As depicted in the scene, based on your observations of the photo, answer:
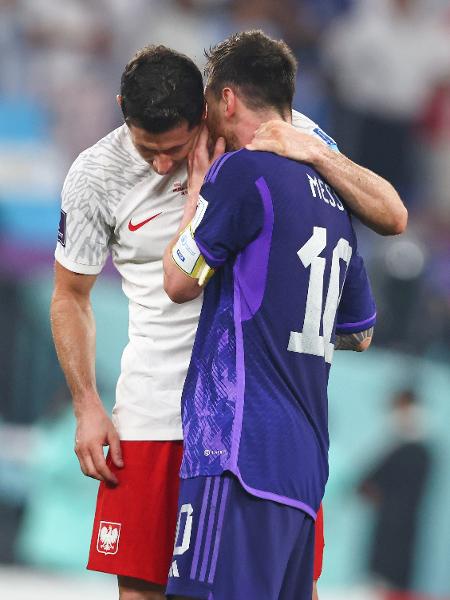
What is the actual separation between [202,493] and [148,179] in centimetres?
95

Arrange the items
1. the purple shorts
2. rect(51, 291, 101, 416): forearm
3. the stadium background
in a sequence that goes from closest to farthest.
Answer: the purple shorts, rect(51, 291, 101, 416): forearm, the stadium background

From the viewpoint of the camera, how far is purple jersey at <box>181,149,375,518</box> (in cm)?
292

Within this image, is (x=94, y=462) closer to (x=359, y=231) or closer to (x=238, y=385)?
(x=238, y=385)

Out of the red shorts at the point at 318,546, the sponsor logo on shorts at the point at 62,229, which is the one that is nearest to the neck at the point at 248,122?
the sponsor logo on shorts at the point at 62,229

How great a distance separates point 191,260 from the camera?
2.98 metres

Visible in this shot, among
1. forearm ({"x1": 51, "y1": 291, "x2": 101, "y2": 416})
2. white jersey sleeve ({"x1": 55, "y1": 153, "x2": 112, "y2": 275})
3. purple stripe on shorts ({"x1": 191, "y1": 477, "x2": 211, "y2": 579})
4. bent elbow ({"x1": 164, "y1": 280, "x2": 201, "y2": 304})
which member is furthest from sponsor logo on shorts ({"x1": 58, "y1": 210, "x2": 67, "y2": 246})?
purple stripe on shorts ({"x1": 191, "y1": 477, "x2": 211, "y2": 579})

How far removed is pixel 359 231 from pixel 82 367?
172 inches

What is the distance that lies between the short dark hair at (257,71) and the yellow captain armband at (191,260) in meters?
0.40

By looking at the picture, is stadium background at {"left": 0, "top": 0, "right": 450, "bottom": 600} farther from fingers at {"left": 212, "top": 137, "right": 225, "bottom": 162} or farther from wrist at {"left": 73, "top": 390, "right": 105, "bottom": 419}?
fingers at {"left": 212, "top": 137, "right": 225, "bottom": 162}

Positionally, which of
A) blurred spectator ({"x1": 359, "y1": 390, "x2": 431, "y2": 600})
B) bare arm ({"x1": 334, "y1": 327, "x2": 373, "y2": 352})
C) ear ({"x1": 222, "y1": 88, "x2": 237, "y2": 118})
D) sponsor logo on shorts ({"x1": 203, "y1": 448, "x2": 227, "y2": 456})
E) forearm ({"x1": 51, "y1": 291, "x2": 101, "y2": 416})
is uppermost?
ear ({"x1": 222, "y1": 88, "x2": 237, "y2": 118})

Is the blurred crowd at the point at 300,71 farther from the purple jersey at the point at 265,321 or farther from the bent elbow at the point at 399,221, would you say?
the purple jersey at the point at 265,321

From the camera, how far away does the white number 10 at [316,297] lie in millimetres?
2971

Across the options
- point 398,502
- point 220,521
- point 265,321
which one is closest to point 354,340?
point 265,321

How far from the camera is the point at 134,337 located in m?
3.47
